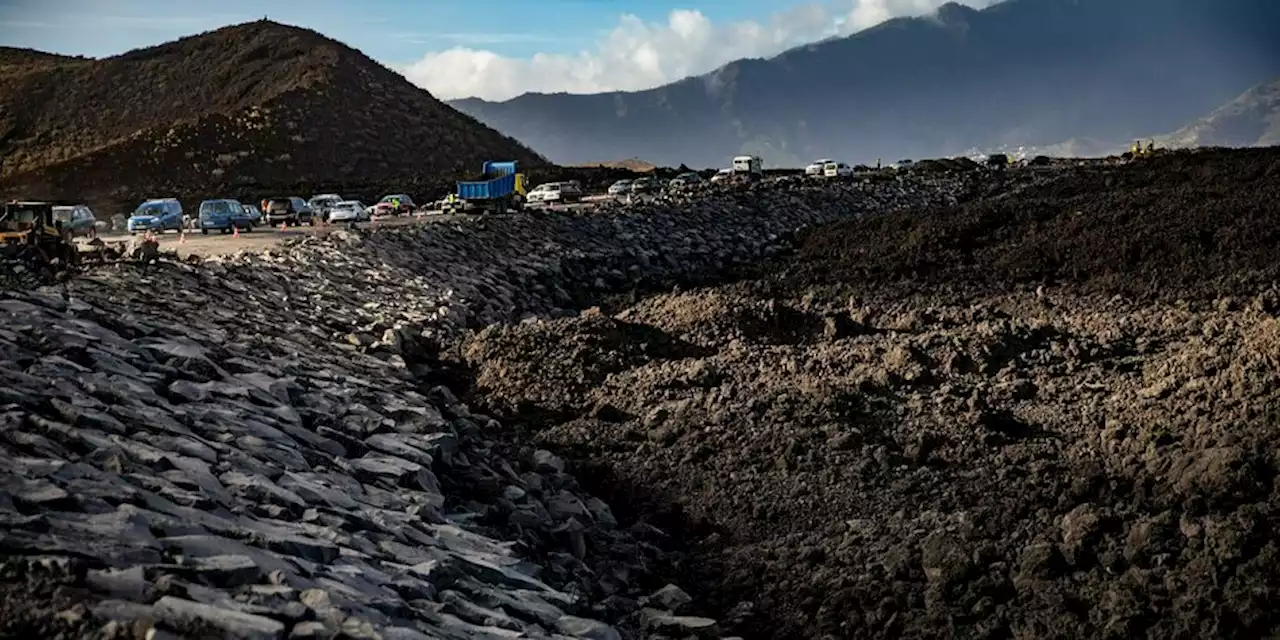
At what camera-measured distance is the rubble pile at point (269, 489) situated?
20.4 feet

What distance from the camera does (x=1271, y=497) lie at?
921cm

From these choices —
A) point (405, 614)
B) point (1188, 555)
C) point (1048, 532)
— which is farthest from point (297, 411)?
point (1188, 555)

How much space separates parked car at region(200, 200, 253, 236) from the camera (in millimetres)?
35950

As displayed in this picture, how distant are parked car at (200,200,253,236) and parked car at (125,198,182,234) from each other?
1.09m

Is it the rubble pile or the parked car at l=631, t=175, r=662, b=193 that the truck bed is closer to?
the parked car at l=631, t=175, r=662, b=193

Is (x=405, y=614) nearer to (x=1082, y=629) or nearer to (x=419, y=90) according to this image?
(x=1082, y=629)

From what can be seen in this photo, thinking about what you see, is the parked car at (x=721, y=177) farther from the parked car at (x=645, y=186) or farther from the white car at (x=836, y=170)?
the white car at (x=836, y=170)

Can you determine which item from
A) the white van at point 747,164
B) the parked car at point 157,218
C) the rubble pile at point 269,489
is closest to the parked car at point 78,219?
the parked car at point 157,218

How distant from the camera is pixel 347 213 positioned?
4216 centimetres

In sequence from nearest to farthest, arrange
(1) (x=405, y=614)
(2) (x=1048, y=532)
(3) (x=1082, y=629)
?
(1) (x=405, y=614) < (3) (x=1082, y=629) < (2) (x=1048, y=532)

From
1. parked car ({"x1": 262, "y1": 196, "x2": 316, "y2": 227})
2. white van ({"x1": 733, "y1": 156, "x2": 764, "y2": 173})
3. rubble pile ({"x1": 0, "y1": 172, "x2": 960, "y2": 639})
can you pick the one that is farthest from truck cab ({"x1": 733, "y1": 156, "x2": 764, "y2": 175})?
rubble pile ({"x1": 0, "y1": 172, "x2": 960, "y2": 639})

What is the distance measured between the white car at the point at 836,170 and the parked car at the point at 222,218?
38.6 metres

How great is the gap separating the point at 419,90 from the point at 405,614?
308ft

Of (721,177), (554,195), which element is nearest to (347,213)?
(554,195)
